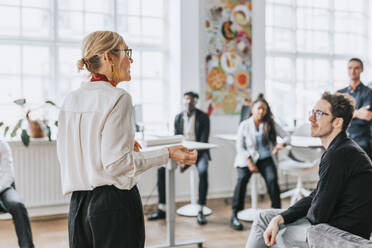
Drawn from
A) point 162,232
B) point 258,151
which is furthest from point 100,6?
point 162,232

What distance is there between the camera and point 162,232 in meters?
3.88

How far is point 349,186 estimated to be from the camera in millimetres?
1858

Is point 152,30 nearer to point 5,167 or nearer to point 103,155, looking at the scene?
point 5,167

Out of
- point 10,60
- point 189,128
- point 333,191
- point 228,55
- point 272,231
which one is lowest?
point 272,231

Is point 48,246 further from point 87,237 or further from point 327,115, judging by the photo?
point 327,115

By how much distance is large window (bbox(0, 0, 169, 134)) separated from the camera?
4.55 meters

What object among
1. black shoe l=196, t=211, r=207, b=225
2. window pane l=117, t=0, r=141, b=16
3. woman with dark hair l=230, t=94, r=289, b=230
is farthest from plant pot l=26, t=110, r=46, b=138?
woman with dark hair l=230, t=94, r=289, b=230

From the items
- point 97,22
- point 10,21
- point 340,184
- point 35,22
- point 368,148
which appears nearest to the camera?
point 340,184

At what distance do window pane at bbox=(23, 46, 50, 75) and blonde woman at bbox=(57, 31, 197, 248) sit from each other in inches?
140

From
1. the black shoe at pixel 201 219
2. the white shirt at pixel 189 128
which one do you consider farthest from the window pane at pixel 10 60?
the black shoe at pixel 201 219

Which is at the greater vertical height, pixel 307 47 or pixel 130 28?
pixel 130 28

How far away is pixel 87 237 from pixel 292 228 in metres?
1.17

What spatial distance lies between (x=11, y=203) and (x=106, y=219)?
6.53 ft

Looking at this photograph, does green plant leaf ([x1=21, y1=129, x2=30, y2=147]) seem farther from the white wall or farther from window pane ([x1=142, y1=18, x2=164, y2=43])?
window pane ([x1=142, y1=18, x2=164, y2=43])
